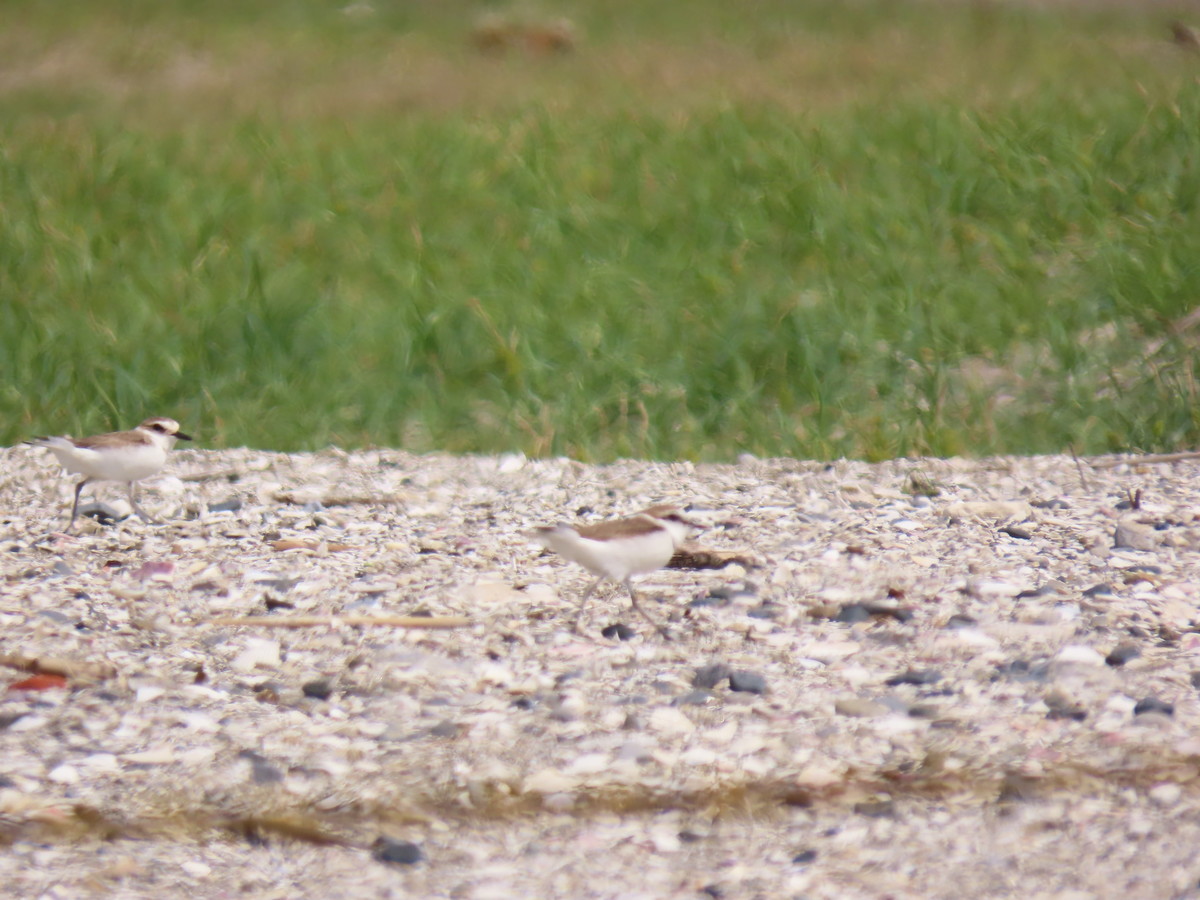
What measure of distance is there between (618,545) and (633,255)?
510cm

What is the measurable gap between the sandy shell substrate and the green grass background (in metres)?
1.44

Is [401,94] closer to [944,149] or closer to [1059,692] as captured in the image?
[944,149]

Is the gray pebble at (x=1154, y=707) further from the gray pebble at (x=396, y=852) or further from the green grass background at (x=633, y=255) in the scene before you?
the green grass background at (x=633, y=255)

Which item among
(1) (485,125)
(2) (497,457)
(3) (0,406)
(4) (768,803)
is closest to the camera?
(4) (768,803)

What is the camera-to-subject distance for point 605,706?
12.5ft

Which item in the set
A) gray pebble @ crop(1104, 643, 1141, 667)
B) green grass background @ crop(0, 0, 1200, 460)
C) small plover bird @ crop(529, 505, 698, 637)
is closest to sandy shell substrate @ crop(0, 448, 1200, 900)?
gray pebble @ crop(1104, 643, 1141, 667)

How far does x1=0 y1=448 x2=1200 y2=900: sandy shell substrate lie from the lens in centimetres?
321

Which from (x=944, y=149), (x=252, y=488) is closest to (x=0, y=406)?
(x=252, y=488)

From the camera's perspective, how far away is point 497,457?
6.30 m

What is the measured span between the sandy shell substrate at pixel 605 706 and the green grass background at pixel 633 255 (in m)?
1.44

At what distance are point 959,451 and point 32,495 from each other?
13.4ft

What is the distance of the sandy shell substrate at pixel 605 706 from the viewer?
321 cm

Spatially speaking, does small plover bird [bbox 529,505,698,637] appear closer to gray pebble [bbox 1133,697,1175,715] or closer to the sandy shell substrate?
the sandy shell substrate

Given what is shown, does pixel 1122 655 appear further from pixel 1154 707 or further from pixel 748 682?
pixel 748 682
